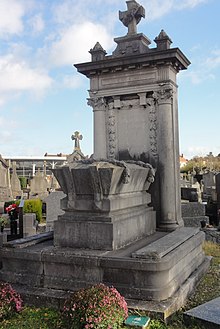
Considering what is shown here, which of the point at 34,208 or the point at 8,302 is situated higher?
the point at 34,208

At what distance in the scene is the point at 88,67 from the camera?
25.6 feet

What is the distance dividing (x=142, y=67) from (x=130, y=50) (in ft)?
1.98

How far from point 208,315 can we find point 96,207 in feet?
7.32

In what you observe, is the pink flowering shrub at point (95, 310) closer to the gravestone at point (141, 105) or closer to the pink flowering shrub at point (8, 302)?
the pink flowering shrub at point (8, 302)

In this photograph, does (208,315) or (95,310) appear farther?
(208,315)

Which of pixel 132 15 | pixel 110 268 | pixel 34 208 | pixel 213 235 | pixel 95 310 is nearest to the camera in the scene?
pixel 95 310

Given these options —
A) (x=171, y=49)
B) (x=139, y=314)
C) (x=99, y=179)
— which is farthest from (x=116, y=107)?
(x=139, y=314)

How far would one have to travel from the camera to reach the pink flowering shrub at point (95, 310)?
12.0 feet

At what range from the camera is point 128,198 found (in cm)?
598

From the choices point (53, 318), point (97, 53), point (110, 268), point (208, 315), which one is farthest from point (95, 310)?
point (97, 53)

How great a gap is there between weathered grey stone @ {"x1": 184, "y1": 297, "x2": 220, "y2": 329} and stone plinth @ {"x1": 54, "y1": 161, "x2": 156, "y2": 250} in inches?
61.3

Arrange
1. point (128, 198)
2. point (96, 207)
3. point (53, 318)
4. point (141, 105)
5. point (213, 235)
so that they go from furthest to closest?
point (213, 235)
point (141, 105)
point (128, 198)
point (96, 207)
point (53, 318)

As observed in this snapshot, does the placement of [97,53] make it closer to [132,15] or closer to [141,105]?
[132,15]

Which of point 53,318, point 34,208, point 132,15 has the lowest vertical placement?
point 53,318
